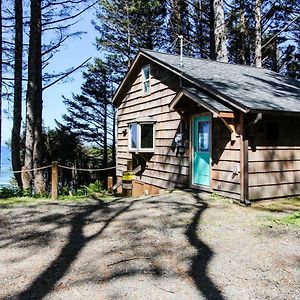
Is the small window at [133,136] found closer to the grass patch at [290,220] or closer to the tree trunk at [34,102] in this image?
the tree trunk at [34,102]

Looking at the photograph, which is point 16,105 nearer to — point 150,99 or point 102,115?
point 150,99

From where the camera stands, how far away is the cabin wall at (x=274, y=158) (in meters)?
7.17

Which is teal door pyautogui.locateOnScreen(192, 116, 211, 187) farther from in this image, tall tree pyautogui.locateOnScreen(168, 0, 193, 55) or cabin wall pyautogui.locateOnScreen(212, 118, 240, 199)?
tall tree pyautogui.locateOnScreen(168, 0, 193, 55)

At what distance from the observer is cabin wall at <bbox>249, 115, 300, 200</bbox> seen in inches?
282

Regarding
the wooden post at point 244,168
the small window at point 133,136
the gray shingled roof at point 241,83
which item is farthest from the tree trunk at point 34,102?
the wooden post at point 244,168

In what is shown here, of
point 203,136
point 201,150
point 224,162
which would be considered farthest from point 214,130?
point 224,162

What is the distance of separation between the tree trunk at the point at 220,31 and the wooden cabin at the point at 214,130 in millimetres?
2707

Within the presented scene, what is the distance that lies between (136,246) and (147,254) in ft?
1.07

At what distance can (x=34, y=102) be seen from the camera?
10836 mm

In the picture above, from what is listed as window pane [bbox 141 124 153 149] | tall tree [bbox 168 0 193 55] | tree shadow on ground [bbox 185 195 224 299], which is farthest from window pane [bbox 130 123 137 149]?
tall tree [bbox 168 0 193 55]

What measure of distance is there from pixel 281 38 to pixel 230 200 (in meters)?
19.6

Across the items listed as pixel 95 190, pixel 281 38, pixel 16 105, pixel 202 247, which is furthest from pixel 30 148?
pixel 281 38

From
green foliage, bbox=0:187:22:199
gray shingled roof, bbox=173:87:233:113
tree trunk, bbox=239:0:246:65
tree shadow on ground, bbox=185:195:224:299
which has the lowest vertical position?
tree shadow on ground, bbox=185:195:224:299

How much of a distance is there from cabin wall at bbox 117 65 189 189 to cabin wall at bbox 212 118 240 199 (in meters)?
1.46
